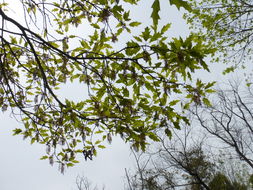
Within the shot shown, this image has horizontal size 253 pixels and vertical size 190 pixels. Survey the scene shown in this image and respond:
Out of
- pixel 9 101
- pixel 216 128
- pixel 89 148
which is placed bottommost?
pixel 89 148

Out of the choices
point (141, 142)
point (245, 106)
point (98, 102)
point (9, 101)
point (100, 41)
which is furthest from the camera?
point (245, 106)

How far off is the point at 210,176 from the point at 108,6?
59.2ft

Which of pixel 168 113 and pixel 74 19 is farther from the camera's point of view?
pixel 74 19

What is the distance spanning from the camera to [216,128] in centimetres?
1380

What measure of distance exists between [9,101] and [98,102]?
191cm

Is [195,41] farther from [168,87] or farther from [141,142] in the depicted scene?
[141,142]

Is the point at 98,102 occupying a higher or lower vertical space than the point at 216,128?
lower

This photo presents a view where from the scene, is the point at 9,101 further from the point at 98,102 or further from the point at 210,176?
the point at 210,176

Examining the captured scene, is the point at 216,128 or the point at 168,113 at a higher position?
the point at 216,128

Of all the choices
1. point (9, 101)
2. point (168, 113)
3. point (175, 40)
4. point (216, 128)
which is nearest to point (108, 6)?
point (175, 40)

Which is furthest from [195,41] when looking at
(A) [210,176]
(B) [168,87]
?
(A) [210,176]

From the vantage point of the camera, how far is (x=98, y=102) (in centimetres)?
244

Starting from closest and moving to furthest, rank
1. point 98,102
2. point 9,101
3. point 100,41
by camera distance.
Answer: point 100,41, point 98,102, point 9,101

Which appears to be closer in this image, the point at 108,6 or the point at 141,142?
the point at 141,142
